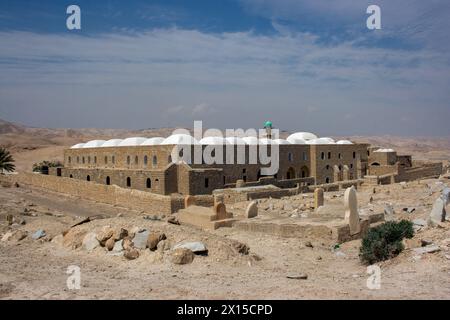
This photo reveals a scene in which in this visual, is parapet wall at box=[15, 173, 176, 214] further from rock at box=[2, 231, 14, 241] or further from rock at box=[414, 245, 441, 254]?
rock at box=[414, 245, 441, 254]

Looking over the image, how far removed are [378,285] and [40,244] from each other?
8055mm

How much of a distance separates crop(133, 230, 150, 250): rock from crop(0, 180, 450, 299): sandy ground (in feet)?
0.72

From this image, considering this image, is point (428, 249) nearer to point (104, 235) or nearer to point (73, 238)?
point (104, 235)

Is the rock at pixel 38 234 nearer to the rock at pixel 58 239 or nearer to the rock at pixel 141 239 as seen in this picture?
the rock at pixel 58 239

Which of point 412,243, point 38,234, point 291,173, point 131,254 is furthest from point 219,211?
point 291,173

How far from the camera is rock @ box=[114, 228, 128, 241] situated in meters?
9.34

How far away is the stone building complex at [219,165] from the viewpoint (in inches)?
896

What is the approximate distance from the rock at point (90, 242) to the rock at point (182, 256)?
223 cm

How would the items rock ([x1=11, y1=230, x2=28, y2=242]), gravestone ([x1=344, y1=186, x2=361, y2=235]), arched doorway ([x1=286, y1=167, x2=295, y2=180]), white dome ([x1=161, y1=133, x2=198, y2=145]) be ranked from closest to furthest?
rock ([x1=11, y1=230, x2=28, y2=242]) < gravestone ([x1=344, y1=186, x2=361, y2=235]) < white dome ([x1=161, y1=133, x2=198, y2=145]) < arched doorway ([x1=286, y1=167, x2=295, y2=180])

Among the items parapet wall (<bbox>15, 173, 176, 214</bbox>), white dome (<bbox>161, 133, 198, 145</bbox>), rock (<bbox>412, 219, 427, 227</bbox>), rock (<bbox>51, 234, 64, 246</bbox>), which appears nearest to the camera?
rock (<bbox>51, 234, 64, 246</bbox>)

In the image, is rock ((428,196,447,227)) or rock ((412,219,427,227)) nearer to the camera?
rock ((428,196,447,227))

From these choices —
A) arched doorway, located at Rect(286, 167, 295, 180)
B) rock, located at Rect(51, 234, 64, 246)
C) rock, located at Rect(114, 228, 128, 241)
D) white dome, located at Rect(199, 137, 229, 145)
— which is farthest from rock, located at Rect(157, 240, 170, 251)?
arched doorway, located at Rect(286, 167, 295, 180)

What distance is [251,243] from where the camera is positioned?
11031 millimetres
